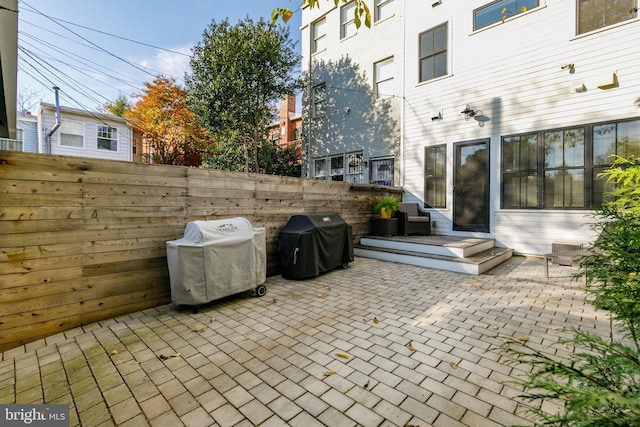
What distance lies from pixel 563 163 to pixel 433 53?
431 cm

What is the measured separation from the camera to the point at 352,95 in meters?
10.2

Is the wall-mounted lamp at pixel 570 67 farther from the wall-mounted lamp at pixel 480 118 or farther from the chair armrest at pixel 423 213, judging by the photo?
the chair armrest at pixel 423 213

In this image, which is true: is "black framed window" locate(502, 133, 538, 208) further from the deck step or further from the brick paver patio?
the brick paver patio

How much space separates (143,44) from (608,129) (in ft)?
47.3

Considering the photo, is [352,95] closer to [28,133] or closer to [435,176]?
[435,176]

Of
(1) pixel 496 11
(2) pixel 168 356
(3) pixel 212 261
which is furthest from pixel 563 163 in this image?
(2) pixel 168 356

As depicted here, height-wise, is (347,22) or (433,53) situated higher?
(347,22)

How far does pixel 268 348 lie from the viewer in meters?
2.61

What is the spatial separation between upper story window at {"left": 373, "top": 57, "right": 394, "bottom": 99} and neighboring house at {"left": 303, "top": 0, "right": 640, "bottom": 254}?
0.31m

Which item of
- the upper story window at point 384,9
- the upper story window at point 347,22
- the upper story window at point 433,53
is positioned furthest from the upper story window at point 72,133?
the upper story window at point 433,53

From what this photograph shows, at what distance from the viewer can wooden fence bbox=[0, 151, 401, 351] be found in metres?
2.68

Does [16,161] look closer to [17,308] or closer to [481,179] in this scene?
[17,308]

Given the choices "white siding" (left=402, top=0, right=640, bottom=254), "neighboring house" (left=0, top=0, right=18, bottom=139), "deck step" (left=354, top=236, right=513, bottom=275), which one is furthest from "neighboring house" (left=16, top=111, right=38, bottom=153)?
"white siding" (left=402, top=0, right=640, bottom=254)

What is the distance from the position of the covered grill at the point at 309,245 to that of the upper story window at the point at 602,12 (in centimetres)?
627
